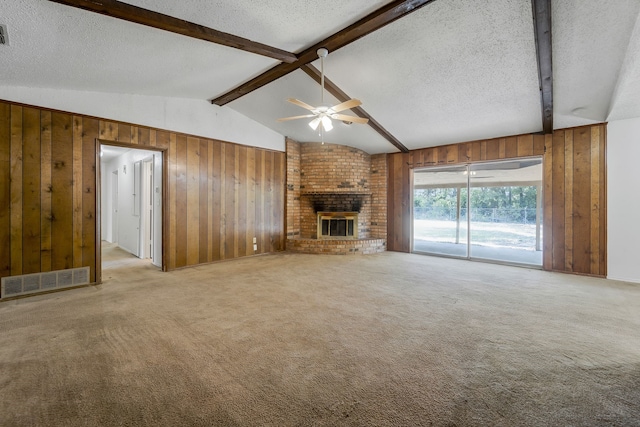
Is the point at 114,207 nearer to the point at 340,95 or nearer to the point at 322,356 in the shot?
the point at 340,95

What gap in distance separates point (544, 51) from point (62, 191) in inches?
247

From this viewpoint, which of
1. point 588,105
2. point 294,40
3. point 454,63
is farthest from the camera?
point 588,105

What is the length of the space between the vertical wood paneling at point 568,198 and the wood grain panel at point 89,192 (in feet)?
24.5

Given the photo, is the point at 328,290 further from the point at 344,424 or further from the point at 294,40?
the point at 294,40

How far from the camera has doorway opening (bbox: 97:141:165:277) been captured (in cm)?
515

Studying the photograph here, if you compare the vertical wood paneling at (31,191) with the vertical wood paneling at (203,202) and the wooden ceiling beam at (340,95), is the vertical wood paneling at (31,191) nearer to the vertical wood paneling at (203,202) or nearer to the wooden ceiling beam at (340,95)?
the vertical wood paneling at (203,202)

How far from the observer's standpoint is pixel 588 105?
13.5 feet

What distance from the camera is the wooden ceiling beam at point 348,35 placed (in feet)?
9.29

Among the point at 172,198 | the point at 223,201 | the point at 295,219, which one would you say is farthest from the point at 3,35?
the point at 295,219

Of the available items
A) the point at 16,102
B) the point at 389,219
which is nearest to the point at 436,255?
the point at 389,219

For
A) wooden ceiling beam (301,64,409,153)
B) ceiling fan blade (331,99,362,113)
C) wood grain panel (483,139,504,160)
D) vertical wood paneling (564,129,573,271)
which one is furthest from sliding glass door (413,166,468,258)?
ceiling fan blade (331,99,362,113)

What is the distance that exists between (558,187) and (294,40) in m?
4.98

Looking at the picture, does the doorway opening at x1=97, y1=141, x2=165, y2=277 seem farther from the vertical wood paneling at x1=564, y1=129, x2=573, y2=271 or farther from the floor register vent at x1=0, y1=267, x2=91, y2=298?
the vertical wood paneling at x1=564, y1=129, x2=573, y2=271

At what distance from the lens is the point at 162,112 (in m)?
4.75
